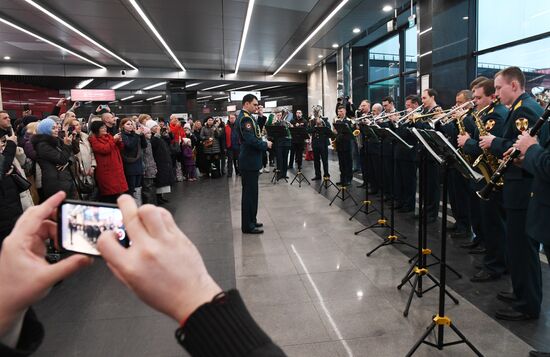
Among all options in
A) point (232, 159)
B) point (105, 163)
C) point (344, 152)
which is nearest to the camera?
point (105, 163)

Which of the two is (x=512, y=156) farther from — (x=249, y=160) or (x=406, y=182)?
(x=406, y=182)

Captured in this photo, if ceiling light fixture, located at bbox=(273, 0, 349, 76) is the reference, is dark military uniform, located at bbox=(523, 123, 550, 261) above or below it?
below

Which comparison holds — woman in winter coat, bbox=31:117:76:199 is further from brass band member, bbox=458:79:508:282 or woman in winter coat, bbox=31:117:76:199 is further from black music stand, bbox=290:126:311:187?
black music stand, bbox=290:126:311:187

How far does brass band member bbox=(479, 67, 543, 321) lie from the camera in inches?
105

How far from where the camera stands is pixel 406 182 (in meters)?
5.81

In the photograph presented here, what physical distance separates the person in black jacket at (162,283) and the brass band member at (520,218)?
9.12 ft

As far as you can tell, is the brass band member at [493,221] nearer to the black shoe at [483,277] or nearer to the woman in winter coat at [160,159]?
the black shoe at [483,277]

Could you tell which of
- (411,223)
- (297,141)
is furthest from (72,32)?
(411,223)

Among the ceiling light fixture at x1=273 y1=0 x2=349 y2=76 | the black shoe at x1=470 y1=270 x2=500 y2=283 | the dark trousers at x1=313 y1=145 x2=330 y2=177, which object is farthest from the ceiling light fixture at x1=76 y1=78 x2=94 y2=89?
the black shoe at x1=470 y1=270 x2=500 y2=283

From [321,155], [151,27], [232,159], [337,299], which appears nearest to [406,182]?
[321,155]

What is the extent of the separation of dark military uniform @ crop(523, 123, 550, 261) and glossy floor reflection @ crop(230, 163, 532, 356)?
727mm

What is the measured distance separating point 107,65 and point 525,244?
1428 centimetres

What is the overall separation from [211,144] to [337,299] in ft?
23.8

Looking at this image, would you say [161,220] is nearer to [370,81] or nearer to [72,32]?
[72,32]
